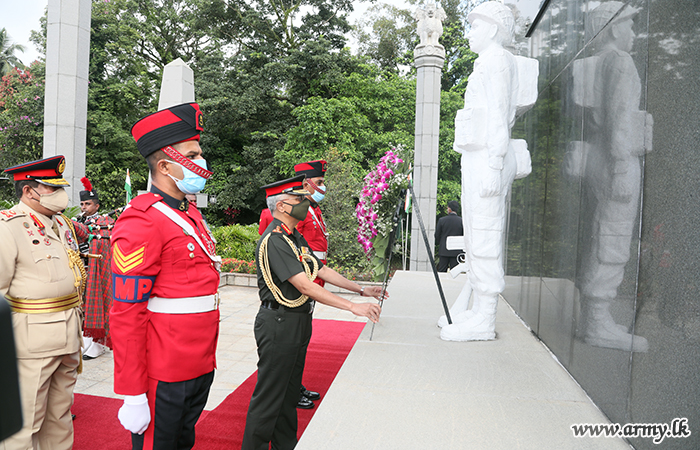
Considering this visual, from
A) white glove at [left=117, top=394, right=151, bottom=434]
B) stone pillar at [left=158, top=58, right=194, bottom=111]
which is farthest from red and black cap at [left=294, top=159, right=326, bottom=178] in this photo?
stone pillar at [left=158, top=58, right=194, bottom=111]

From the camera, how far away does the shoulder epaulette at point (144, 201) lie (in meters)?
2.11

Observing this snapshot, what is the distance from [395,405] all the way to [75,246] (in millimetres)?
2627

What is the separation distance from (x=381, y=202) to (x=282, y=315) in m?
6.25

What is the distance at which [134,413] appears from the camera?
198cm

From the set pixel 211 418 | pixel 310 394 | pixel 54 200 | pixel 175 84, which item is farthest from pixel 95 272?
pixel 175 84

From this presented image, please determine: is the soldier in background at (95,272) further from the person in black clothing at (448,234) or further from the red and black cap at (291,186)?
the person in black clothing at (448,234)

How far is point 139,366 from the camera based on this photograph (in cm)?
200

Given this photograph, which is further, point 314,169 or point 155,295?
point 314,169

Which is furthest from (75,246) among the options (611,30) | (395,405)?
(611,30)

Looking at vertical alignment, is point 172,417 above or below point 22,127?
below

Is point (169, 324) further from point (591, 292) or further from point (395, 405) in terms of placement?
point (591, 292)

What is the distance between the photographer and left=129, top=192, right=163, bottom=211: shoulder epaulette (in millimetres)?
2107

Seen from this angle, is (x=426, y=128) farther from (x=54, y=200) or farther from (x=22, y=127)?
(x=22, y=127)

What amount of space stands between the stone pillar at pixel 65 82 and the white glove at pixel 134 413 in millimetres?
5545
